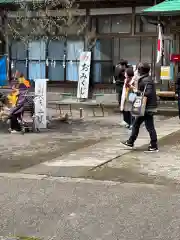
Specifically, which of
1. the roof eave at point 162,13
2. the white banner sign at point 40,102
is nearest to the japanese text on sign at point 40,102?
the white banner sign at point 40,102

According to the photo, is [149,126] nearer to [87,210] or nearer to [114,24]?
[87,210]

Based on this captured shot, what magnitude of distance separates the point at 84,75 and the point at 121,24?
2680 millimetres

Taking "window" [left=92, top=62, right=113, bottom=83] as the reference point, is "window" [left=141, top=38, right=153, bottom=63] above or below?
above

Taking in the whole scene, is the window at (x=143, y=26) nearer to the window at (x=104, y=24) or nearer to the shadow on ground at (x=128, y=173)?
the window at (x=104, y=24)

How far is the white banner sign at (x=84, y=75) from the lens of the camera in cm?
2023

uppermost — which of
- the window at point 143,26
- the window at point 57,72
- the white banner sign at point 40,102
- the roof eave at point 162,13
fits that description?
the roof eave at point 162,13

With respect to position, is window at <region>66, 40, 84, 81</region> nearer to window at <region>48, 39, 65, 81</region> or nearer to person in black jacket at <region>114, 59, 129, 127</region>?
window at <region>48, 39, 65, 81</region>

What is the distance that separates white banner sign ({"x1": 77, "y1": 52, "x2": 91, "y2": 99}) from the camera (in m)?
20.2

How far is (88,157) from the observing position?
8867mm

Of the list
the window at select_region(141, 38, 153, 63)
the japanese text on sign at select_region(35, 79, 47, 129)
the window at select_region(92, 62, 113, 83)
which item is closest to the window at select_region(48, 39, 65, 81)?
the window at select_region(92, 62, 113, 83)

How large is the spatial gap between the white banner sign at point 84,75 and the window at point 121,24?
5.22 feet

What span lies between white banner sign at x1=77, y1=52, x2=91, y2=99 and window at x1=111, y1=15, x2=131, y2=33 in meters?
1.59

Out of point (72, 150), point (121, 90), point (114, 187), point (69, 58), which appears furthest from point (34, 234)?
point (69, 58)

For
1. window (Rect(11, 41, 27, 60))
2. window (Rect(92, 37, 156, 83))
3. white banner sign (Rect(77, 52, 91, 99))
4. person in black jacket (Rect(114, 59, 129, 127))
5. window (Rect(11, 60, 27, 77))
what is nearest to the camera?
person in black jacket (Rect(114, 59, 129, 127))
